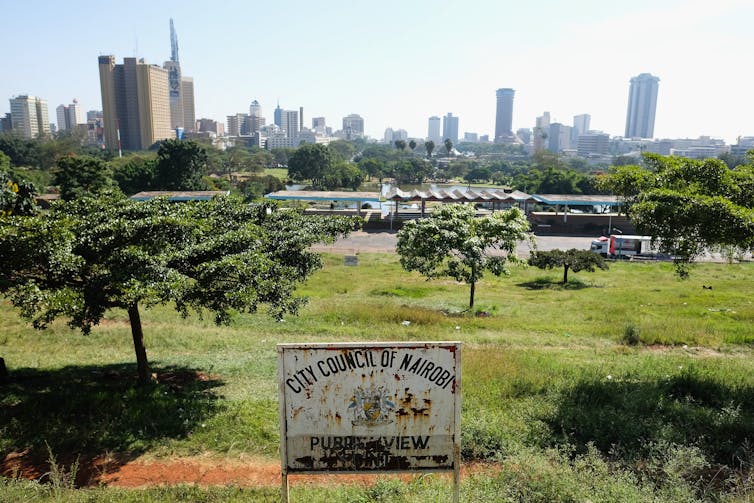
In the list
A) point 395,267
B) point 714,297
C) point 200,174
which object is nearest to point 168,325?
point 395,267

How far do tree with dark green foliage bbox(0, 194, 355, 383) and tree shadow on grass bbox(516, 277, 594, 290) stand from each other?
20.0 metres

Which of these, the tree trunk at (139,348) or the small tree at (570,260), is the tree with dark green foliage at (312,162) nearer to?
the small tree at (570,260)

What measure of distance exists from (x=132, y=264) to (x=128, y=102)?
209m

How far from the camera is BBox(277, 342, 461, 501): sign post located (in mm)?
4863

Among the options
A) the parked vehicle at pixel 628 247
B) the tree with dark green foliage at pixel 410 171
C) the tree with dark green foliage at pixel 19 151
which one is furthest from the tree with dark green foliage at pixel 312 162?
the parked vehicle at pixel 628 247

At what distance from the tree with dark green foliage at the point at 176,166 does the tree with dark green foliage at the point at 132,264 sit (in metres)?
56.4

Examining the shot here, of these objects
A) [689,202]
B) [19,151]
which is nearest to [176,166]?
[19,151]

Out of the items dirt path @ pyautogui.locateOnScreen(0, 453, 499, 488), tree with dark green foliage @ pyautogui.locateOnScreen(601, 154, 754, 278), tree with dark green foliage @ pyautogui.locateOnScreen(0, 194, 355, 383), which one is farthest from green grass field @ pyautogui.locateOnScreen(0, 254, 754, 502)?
tree with dark green foliage @ pyautogui.locateOnScreen(601, 154, 754, 278)

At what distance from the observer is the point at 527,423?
8727 mm

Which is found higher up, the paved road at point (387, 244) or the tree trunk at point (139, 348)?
the tree trunk at point (139, 348)

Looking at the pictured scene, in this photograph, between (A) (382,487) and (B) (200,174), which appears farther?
(B) (200,174)

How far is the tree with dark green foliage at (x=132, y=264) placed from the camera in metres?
8.41

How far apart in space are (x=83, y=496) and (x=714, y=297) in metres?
24.8

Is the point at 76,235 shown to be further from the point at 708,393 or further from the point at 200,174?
the point at 200,174
